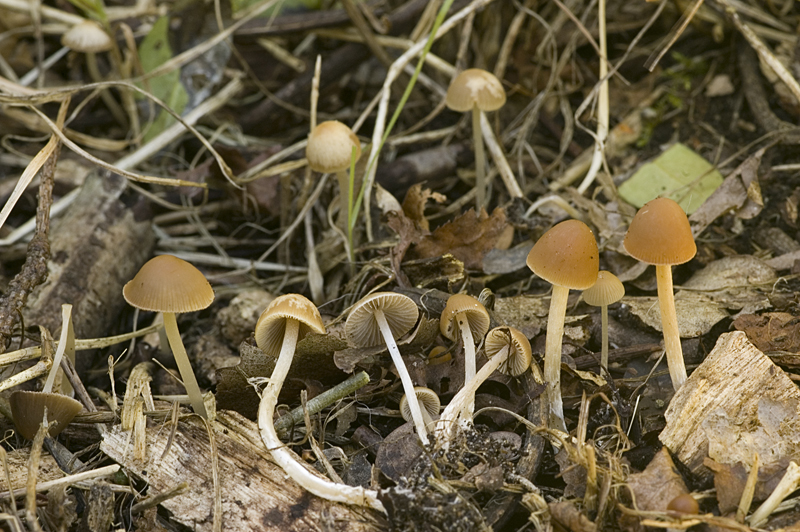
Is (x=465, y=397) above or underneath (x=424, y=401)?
Answer: above

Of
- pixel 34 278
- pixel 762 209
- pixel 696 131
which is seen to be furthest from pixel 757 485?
pixel 34 278

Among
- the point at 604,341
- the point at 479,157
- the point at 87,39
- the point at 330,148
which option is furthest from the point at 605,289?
the point at 87,39

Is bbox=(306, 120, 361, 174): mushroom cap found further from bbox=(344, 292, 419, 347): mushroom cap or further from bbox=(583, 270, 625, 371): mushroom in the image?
bbox=(583, 270, 625, 371): mushroom

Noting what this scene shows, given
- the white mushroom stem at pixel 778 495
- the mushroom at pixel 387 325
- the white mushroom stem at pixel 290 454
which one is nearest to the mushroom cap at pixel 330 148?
the mushroom at pixel 387 325

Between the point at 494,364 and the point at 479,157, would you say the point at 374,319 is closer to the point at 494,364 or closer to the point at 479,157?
the point at 494,364

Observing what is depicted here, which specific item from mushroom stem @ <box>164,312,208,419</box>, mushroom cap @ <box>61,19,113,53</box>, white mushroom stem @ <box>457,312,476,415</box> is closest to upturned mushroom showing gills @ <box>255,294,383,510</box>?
mushroom stem @ <box>164,312,208,419</box>

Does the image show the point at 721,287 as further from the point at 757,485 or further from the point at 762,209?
the point at 757,485

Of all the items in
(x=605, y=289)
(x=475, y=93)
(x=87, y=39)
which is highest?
(x=475, y=93)
